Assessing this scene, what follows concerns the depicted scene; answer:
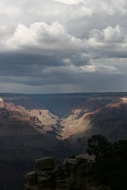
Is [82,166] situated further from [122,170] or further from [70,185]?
[122,170]

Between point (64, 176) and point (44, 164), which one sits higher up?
point (44, 164)

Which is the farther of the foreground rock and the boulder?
the boulder

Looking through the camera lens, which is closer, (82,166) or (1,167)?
(82,166)

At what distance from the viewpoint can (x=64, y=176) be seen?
165ft

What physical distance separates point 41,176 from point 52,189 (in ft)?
8.00

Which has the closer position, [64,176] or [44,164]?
[64,176]

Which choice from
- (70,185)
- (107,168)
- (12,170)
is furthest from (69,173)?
(12,170)

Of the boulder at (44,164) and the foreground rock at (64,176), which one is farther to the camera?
the boulder at (44,164)

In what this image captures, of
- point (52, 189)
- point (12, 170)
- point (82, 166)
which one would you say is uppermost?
point (82, 166)

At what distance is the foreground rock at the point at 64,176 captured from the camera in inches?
1919

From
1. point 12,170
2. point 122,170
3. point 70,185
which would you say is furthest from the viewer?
point 12,170

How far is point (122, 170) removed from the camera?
44719 mm

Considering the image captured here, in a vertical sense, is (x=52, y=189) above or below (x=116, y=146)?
below

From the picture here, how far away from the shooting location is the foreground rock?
4875 centimetres
